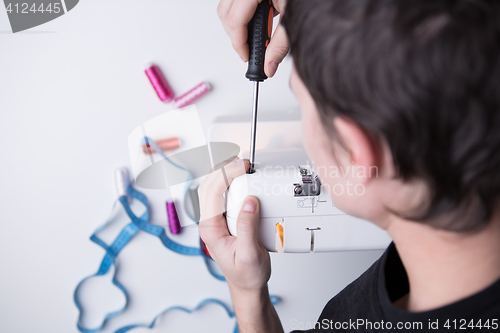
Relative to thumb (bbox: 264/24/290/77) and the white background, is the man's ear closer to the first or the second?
thumb (bbox: 264/24/290/77)

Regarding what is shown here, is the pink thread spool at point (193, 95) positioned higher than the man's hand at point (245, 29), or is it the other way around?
the man's hand at point (245, 29)

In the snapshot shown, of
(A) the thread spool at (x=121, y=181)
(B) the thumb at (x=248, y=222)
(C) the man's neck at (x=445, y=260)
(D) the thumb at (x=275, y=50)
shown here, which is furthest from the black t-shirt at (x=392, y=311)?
(A) the thread spool at (x=121, y=181)

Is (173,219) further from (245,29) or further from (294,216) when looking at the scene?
(245,29)

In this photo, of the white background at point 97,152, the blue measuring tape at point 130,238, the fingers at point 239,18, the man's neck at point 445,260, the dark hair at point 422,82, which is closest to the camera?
the dark hair at point 422,82

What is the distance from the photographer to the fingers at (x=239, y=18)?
0.58 m

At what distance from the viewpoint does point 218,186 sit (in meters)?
0.63

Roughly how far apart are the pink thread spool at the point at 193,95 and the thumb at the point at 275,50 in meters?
0.25

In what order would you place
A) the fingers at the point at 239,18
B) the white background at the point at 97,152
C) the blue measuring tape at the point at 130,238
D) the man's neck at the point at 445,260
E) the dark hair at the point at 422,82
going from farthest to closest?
the blue measuring tape at the point at 130,238 < the white background at the point at 97,152 < the fingers at the point at 239,18 < the man's neck at the point at 445,260 < the dark hair at the point at 422,82

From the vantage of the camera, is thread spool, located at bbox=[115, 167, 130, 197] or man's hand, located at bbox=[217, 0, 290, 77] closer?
man's hand, located at bbox=[217, 0, 290, 77]

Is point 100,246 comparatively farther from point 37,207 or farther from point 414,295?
point 414,295

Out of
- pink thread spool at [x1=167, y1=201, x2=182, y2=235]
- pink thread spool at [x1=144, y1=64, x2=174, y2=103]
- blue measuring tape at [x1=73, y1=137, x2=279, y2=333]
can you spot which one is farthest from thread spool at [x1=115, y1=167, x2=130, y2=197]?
pink thread spool at [x1=144, y1=64, x2=174, y2=103]

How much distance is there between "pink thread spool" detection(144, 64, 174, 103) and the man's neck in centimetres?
59

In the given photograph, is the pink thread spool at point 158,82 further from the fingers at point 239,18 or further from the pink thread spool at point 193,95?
the fingers at point 239,18

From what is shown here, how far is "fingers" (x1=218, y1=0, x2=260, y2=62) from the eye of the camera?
0.58 meters
